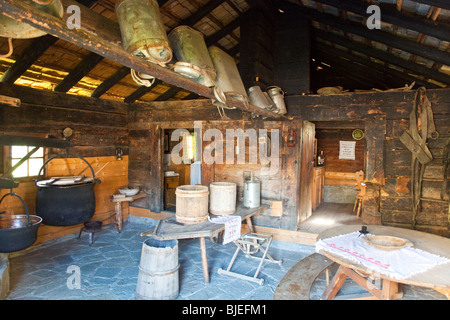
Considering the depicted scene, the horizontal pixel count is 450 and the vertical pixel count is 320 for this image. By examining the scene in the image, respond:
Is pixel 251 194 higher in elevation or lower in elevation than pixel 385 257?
higher

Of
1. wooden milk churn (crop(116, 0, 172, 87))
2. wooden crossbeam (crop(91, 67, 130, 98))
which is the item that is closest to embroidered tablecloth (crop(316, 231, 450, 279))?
wooden milk churn (crop(116, 0, 172, 87))

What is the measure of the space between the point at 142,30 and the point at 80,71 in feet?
13.0

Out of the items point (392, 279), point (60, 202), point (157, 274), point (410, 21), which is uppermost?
point (410, 21)

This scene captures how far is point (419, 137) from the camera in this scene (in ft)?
16.2

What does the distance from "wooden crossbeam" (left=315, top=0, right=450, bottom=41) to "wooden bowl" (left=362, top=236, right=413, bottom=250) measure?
2.63 m

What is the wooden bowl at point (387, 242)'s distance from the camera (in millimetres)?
2826

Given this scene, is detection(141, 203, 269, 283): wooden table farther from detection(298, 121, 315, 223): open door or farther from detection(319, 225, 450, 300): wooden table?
detection(298, 121, 315, 223): open door

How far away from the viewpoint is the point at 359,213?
24.1 ft

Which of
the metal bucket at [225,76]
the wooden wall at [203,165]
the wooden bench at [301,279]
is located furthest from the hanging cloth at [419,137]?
the metal bucket at [225,76]

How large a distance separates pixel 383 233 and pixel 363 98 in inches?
116

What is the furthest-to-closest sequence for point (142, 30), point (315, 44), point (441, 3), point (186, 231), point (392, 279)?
1. point (315, 44)
2. point (186, 231)
3. point (441, 3)
4. point (142, 30)
5. point (392, 279)

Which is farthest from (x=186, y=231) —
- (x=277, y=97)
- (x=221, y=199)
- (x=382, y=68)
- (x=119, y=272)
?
(x=382, y=68)

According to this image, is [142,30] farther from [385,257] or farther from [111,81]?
[111,81]

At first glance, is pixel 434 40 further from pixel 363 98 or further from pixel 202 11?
pixel 202 11
